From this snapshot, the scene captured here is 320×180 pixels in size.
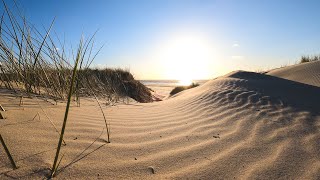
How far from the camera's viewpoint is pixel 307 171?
1.72 metres

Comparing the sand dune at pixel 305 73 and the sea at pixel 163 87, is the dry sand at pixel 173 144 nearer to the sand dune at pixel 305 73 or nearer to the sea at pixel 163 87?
the sand dune at pixel 305 73

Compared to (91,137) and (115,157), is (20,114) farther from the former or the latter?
(115,157)

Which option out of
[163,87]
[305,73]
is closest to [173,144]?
[305,73]

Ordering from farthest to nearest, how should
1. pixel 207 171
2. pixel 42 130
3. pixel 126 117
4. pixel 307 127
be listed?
pixel 126 117 → pixel 307 127 → pixel 42 130 → pixel 207 171

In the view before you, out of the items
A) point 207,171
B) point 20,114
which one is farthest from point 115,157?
point 20,114

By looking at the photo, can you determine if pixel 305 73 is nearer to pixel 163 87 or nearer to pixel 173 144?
pixel 173 144

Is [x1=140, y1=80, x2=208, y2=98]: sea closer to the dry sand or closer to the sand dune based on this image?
the sand dune

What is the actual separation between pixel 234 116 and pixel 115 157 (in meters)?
1.94

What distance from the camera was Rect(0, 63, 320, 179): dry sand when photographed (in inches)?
58.9

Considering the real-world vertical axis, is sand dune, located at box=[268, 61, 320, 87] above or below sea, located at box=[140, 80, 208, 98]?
above

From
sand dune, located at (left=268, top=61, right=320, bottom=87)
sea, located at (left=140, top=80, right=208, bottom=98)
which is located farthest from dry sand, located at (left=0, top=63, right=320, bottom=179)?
sea, located at (left=140, top=80, right=208, bottom=98)

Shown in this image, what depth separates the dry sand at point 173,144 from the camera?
1.50 m

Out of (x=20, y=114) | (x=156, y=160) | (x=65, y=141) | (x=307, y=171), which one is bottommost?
(x=307, y=171)

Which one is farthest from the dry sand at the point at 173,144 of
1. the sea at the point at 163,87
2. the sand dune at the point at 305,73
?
the sea at the point at 163,87
